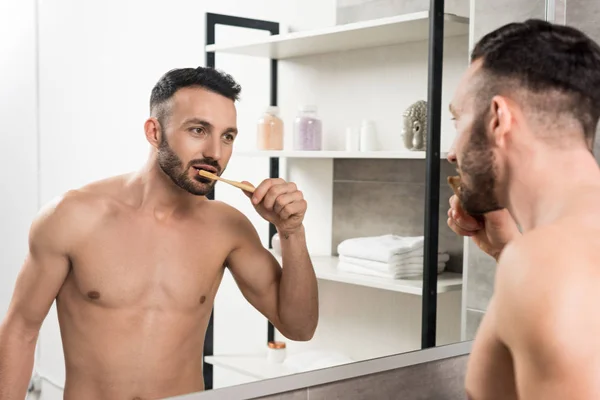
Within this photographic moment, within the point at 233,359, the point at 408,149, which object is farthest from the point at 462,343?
the point at 233,359

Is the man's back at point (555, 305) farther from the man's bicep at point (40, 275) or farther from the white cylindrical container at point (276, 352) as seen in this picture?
the man's bicep at point (40, 275)

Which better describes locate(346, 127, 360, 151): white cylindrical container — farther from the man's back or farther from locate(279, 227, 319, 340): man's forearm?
the man's back

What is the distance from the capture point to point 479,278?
1752mm

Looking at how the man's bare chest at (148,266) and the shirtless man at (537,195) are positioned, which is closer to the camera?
the shirtless man at (537,195)

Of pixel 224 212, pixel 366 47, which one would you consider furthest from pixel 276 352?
pixel 366 47

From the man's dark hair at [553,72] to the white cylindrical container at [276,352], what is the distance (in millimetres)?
604

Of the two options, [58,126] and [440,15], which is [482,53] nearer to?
[440,15]

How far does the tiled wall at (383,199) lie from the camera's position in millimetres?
1475

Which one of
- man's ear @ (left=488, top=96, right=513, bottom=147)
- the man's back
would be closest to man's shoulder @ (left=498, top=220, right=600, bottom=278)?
the man's back

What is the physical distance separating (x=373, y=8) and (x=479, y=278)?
686 millimetres

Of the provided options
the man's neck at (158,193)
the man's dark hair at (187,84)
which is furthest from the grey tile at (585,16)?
the man's neck at (158,193)

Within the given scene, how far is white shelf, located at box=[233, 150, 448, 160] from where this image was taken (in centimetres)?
130

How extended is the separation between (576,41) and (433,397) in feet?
3.01

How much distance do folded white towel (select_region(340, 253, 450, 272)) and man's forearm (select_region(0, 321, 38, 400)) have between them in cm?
62
